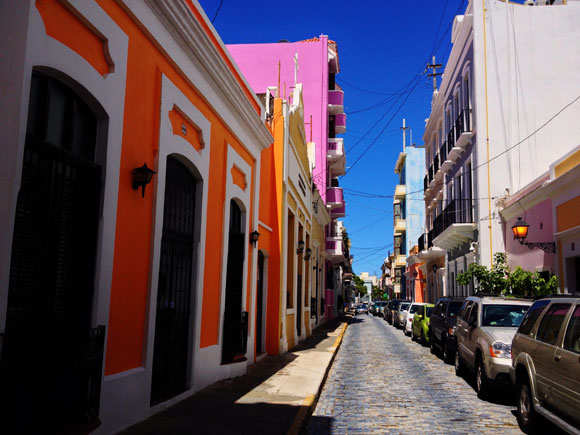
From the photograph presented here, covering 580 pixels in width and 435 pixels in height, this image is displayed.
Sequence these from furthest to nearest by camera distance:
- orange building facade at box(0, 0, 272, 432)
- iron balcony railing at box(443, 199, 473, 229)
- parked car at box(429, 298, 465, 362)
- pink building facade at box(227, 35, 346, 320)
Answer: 1. pink building facade at box(227, 35, 346, 320)
2. iron balcony railing at box(443, 199, 473, 229)
3. parked car at box(429, 298, 465, 362)
4. orange building facade at box(0, 0, 272, 432)

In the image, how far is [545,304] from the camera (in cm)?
690

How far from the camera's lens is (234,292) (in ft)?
35.2

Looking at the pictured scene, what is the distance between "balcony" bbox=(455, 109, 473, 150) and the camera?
70.9 ft

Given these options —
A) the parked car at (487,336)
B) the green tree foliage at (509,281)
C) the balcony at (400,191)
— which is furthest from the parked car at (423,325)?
the balcony at (400,191)

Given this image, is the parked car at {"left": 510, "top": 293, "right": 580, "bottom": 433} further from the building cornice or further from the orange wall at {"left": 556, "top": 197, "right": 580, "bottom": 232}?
the orange wall at {"left": 556, "top": 197, "right": 580, "bottom": 232}

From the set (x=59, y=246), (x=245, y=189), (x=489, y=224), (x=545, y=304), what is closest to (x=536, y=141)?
(x=489, y=224)

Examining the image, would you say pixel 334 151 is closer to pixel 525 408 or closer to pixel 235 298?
pixel 235 298

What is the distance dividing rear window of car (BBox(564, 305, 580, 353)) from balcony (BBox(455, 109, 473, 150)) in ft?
54.5

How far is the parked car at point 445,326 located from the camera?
1356 cm

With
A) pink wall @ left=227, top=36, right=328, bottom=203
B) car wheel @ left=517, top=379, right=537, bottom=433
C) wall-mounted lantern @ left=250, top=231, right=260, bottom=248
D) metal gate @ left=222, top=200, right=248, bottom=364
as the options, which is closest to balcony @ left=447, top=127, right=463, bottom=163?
pink wall @ left=227, top=36, right=328, bottom=203

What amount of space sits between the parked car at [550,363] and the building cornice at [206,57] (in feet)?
19.8

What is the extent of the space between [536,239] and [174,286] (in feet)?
41.6

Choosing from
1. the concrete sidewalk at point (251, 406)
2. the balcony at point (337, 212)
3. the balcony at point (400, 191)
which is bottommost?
the concrete sidewalk at point (251, 406)

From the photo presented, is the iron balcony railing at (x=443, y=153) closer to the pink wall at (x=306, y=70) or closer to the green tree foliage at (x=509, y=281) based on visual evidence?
the pink wall at (x=306, y=70)
